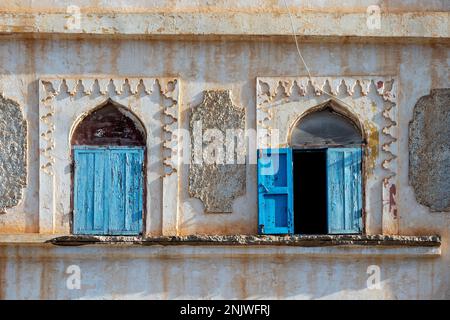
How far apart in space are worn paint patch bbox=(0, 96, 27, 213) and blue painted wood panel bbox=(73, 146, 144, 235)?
562 millimetres

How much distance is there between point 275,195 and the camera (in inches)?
439

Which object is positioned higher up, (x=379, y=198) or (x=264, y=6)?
(x=264, y=6)

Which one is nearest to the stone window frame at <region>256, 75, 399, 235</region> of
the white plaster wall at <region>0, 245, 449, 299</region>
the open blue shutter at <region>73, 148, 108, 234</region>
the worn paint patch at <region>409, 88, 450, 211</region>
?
the worn paint patch at <region>409, 88, 450, 211</region>

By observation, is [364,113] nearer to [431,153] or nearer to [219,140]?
[431,153]

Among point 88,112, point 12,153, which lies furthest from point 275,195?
point 12,153

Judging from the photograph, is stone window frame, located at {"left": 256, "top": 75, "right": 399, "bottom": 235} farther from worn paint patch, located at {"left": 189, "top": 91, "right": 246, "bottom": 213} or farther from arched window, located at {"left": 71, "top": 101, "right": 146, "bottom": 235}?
arched window, located at {"left": 71, "top": 101, "right": 146, "bottom": 235}

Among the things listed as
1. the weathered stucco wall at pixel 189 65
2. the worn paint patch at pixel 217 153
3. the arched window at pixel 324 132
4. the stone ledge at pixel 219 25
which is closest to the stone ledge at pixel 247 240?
the worn paint patch at pixel 217 153

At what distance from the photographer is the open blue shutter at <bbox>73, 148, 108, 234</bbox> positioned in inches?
438

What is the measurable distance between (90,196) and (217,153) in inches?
53.6

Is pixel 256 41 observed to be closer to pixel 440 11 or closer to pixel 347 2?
pixel 347 2

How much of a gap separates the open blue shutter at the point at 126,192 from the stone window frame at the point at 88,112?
0.31ft

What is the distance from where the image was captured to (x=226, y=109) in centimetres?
1125

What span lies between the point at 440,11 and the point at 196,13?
2.50m
